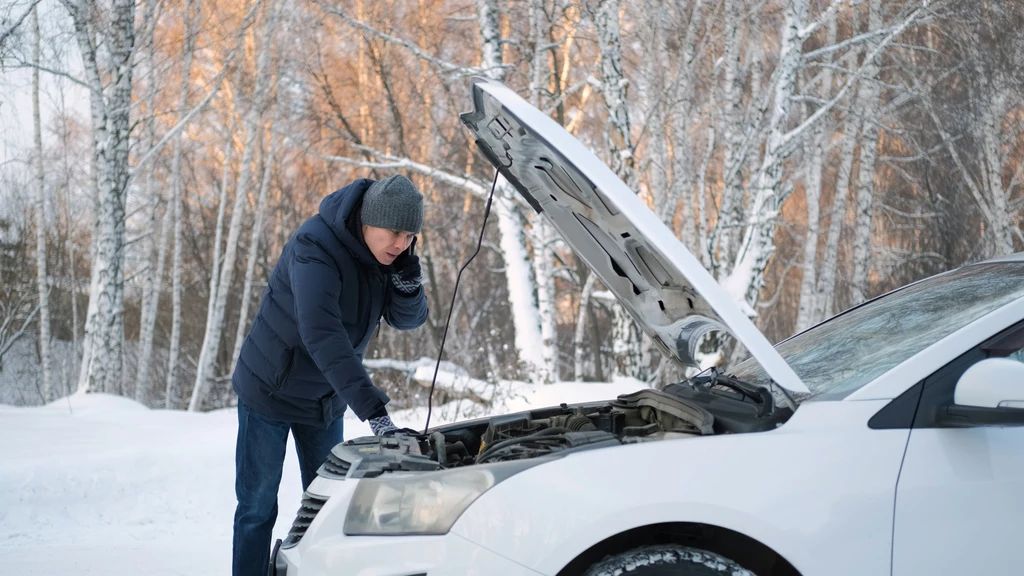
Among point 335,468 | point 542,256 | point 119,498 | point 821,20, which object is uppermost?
point 821,20

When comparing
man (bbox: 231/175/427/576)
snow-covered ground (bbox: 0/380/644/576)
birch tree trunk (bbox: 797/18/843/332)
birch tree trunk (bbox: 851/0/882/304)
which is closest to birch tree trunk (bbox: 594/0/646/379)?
snow-covered ground (bbox: 0/380/644/576)

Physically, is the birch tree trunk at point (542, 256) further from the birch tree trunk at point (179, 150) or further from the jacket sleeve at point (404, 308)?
the birch tree trunk at point (179, 150)

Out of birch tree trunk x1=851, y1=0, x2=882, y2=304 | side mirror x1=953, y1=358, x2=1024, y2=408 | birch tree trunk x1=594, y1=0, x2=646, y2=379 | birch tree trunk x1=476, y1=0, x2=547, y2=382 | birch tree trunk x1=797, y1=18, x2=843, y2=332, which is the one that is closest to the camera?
side mirror x1=953, y1=358, x2=1024, y2=408

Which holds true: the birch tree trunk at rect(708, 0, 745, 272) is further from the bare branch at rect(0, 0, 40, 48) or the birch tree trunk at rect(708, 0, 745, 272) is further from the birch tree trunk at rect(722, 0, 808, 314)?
the bare branch at rect(0, 0, 40, 48)

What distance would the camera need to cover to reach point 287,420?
3.20 m

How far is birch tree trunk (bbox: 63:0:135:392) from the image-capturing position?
37.6 ft

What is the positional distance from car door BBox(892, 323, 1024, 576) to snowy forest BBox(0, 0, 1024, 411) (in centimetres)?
747

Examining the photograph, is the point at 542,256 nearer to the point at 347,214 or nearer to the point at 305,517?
the point at 347,214

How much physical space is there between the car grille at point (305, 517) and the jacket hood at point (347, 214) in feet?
3.03

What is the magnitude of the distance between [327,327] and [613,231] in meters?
1.01

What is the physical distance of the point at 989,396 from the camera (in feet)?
6.53

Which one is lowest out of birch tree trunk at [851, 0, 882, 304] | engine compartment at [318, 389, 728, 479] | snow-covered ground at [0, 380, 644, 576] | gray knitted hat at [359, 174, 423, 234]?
snow-covered ground at [0, 380, 644, 576]

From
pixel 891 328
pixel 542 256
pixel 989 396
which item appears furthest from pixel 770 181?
pixel 989 396

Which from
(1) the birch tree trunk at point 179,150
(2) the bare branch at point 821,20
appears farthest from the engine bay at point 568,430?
(1) the birch tree trunk at point 179,150
